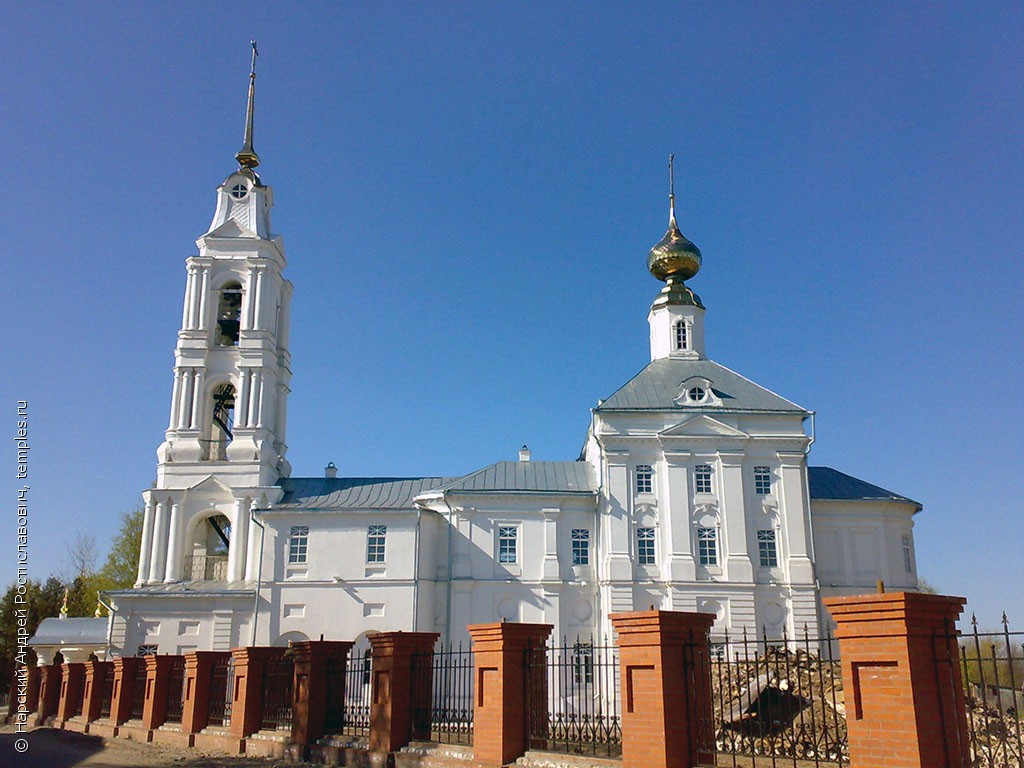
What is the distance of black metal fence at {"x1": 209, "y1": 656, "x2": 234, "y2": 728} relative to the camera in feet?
60.3

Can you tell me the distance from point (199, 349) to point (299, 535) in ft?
25.1

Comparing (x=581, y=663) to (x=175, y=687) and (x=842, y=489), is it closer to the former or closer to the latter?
(x=175, y=687)

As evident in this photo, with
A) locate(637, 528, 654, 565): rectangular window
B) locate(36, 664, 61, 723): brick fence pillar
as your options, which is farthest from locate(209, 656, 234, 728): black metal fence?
locate(637, 528, 654, 565): rectangular window

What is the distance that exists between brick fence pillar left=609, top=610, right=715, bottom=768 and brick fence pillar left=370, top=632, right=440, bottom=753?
4.19 meters

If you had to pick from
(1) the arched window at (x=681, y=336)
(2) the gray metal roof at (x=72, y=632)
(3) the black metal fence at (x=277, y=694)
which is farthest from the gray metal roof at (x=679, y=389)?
(2) the gray metal roof at (x=72, y=632)

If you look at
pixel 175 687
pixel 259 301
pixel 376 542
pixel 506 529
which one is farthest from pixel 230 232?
pixel 175 687

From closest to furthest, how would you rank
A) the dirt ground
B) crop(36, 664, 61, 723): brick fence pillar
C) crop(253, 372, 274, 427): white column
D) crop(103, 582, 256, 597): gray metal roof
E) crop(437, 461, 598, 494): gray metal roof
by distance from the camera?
1. the dirt ground
2. crop(36, 664, 61, 723): brick fence pillar
3. crop(103, 582, 256, 597): gray metal roof
4. crop(437, 461, 598, 494): gray metal roof
5. crop(253, 372, 274, 427): white column

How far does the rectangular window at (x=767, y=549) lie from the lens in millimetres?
29562

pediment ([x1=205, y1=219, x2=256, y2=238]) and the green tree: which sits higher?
pediment ([x1=205, y1=219, x2=256, y2=238])

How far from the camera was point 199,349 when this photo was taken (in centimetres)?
3241

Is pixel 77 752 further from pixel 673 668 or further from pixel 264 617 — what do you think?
pixel 673 668

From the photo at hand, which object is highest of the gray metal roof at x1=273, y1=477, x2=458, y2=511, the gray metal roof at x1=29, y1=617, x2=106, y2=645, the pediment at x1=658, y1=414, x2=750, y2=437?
the pediment at x1=658, y1=414, x2=750, y2=437

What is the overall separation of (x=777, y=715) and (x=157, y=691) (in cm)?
1287

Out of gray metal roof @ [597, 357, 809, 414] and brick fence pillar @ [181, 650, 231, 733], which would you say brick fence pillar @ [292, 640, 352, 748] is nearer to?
brick fence pillar @ [181, 650, 231, 733]
